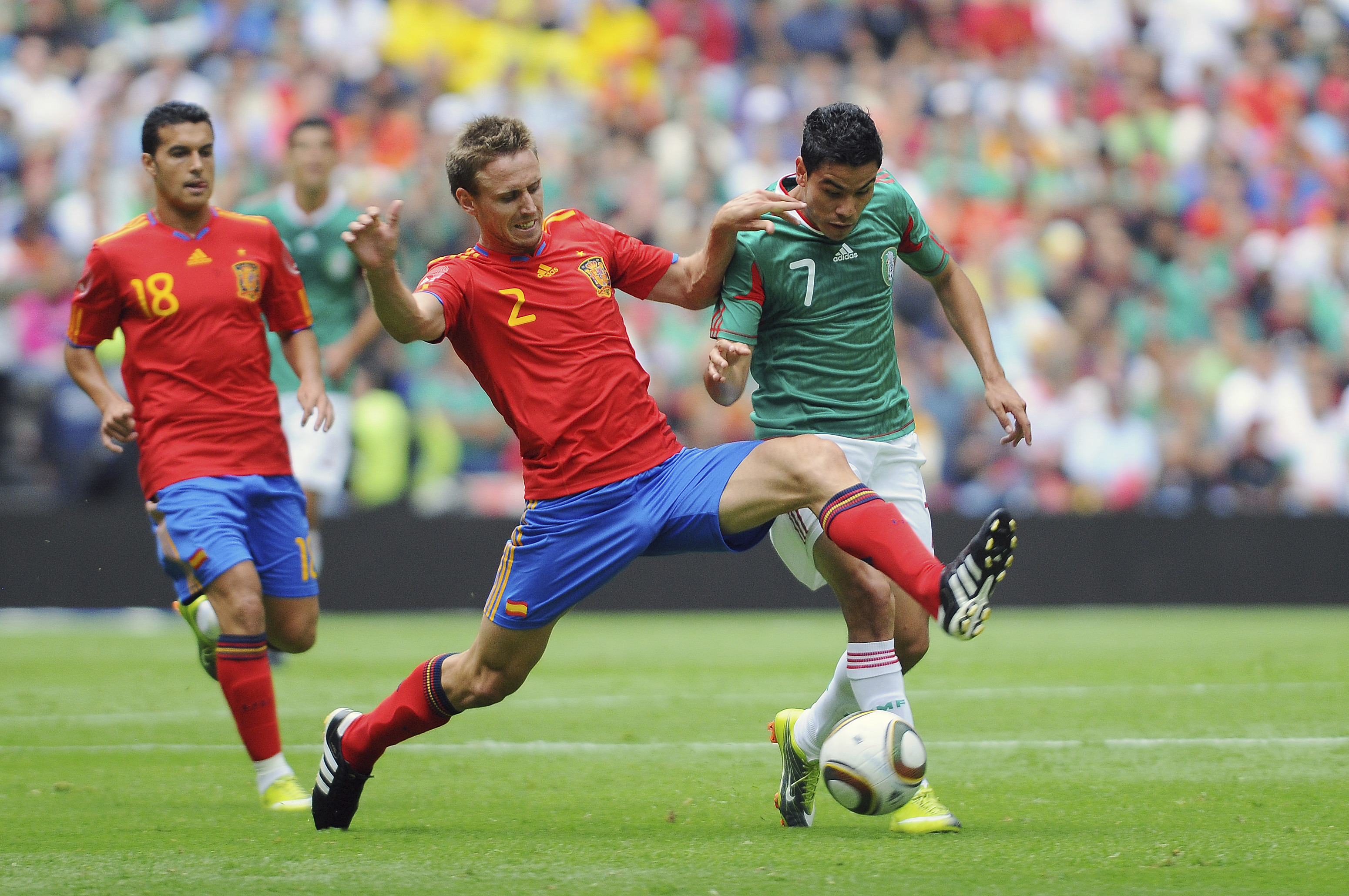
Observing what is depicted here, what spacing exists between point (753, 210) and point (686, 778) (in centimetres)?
211

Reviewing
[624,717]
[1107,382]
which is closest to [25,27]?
[1107,382]

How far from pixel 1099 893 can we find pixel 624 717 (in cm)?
393

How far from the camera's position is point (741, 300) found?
4.98 metres

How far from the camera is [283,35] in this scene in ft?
52.6

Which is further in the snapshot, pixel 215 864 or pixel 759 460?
pixel 759 460

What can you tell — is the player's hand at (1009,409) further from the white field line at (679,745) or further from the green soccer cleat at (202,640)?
the green soccer cleat at (202,640)

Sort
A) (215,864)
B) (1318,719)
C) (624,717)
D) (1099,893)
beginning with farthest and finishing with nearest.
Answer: (624,717)
(1318,719)
(215,864)
(1099,893)

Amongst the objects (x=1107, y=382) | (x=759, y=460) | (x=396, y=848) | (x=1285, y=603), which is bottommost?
(x=1285, y=603)

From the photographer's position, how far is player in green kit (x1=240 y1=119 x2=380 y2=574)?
8.05 m

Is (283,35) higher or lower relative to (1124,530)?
higher

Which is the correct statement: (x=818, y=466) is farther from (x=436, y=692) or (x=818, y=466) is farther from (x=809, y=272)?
(x=436, y=692)

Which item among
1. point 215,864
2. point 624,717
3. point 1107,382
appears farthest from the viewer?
point 1107,382

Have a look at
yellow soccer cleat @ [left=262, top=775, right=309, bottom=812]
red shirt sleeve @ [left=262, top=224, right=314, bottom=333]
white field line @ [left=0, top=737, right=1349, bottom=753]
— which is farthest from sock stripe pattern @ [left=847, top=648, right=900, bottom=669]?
red shirt sleeve @ [left=262, top=224, right=314, bottom=333]

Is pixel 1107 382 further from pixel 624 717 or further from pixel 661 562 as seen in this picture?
pixel 624 717
